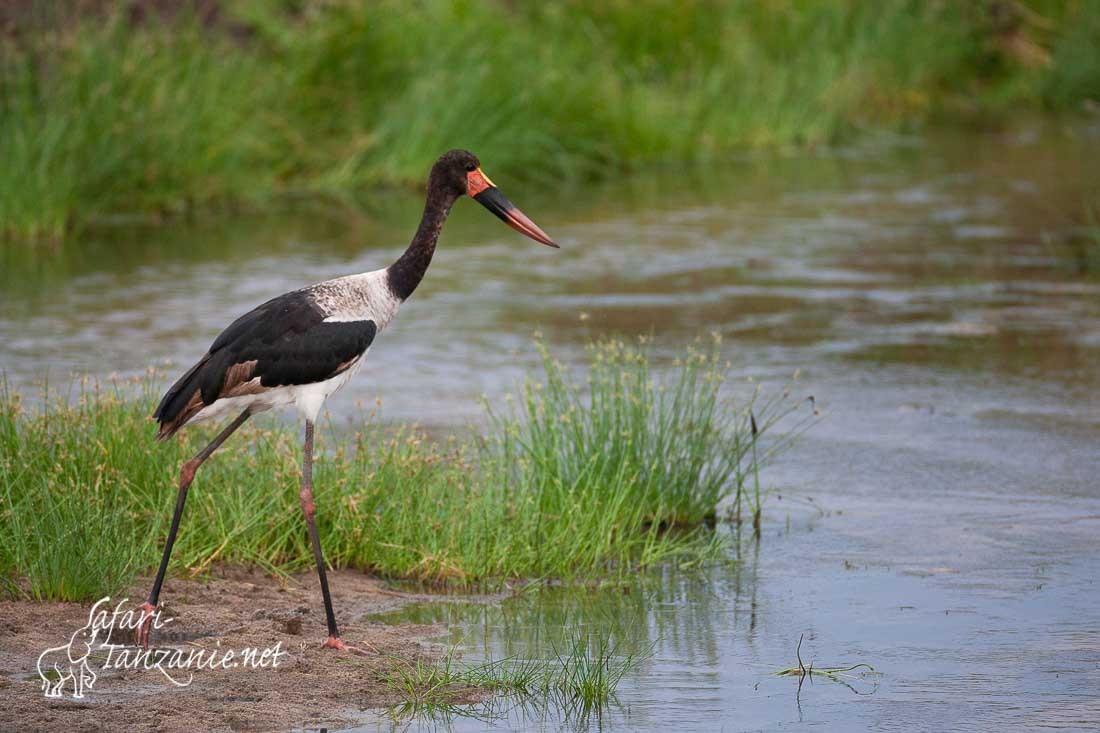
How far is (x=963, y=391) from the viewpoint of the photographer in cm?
920

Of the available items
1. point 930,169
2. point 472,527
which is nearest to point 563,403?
point 472,527

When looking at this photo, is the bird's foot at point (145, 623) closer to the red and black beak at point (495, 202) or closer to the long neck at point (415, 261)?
the long neck at point (415, 261)

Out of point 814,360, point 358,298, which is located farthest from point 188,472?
point 814,360

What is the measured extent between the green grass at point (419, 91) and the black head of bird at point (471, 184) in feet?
23.9

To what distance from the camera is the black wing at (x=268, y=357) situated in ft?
18.9

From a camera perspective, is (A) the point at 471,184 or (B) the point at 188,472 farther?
(A) the point at 471,184

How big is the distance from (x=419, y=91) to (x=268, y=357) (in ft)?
32.7

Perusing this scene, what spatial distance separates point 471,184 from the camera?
6.27 metres

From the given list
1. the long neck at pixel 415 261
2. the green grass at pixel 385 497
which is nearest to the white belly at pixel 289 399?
the long neck at pixel 415 261

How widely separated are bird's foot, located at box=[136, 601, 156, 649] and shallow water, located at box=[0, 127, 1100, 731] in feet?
3.35

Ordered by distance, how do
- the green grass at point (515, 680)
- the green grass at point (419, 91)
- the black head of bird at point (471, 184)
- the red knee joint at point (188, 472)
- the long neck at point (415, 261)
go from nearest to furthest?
the green grass at point (515, 680) → the red knee joint at point (188, 472) → the long neck at point (415, 261) → the black head of bird at point (471, 184) → the green grass at point (419, 91)

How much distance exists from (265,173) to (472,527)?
9.48 meters

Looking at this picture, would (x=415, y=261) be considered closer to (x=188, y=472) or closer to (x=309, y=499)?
(x=309, y=499)

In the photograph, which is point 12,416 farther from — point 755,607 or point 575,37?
point 575,37
